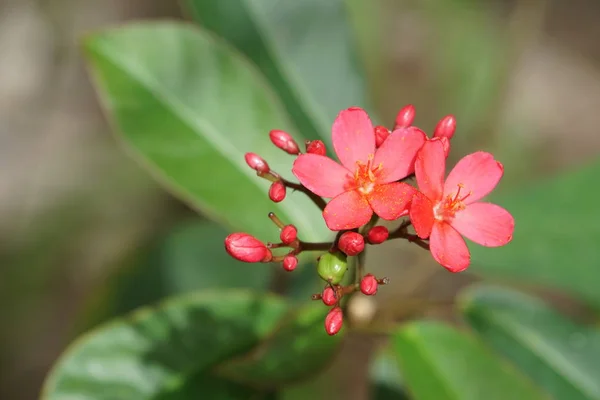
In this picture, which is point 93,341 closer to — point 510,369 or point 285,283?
point 510,369

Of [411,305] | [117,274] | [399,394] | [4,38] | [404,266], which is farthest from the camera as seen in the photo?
[4,38]

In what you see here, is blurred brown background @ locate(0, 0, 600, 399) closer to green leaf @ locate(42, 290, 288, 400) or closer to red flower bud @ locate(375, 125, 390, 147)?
green leaf @ locate(42, 290, 288, 400)

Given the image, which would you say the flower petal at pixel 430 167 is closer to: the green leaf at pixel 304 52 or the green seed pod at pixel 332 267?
the green seed pod at pixel 332 267

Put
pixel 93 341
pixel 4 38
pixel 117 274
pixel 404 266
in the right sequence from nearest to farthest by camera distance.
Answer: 1. pixel 93 341
2. pixel 117 274
3. pixel 404 266
4. pixel 4 38

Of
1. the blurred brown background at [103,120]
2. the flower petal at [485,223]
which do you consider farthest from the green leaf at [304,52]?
the blurred brown background at [103,120]

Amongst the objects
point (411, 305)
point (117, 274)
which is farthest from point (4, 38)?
Answer: point (411, 305)
